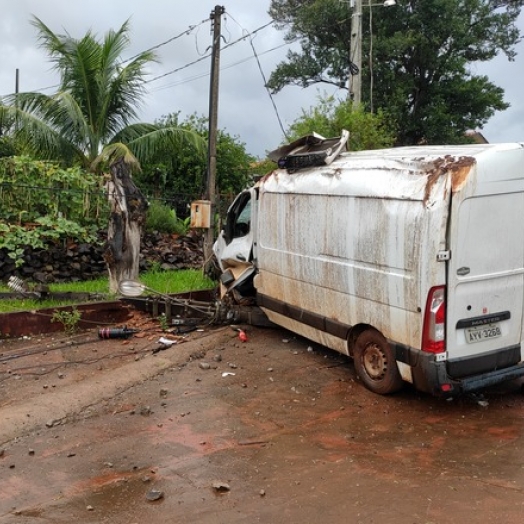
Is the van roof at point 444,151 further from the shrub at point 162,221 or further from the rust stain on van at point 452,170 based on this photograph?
the shrub at point 162,221

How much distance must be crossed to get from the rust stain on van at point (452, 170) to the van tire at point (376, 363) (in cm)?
162

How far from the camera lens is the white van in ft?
17.0

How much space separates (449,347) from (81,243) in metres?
9.05

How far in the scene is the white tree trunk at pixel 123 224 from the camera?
9.62m

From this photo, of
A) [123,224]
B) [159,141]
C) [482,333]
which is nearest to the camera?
[482,333]

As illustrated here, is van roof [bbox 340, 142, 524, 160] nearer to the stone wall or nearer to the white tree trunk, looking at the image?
the white tree trunk

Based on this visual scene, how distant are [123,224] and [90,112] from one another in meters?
6.68

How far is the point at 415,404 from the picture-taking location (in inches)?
233

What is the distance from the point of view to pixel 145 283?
1124 centimetres

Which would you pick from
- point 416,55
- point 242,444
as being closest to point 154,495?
point 242,444

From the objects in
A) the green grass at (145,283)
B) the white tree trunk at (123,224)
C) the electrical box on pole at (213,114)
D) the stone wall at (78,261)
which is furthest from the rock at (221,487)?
the stone wall at (78,261)

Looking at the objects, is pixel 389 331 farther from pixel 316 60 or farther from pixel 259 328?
pixel 316 60

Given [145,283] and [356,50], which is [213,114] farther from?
[356,50]

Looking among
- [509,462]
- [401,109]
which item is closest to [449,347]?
[509,462]
